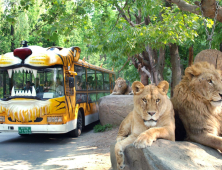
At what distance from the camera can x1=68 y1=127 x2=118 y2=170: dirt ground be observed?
636 centimetres

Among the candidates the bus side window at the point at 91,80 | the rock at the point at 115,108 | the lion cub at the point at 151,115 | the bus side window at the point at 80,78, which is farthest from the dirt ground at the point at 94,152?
the lion cub at the point at 151,115

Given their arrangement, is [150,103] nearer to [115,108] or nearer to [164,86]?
[164,86]

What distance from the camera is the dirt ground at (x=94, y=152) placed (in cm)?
636

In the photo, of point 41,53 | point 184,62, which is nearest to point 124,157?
point 41,53

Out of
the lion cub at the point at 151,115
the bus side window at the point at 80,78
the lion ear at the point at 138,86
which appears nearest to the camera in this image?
the lion cub at the point at 151,115

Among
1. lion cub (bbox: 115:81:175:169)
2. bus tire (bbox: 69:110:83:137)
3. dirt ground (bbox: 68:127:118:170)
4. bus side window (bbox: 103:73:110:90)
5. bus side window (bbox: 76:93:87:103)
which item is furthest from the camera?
bus side window (bbox: 103:73:110:90)

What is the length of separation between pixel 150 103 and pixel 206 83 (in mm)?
788

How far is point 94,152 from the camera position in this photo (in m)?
7.79

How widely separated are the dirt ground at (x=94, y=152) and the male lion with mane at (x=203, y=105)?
9.98 ft

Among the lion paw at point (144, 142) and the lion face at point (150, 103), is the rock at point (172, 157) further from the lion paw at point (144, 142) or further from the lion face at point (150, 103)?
the lion face at point (150, 103)

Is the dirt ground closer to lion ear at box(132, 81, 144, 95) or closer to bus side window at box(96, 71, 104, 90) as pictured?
lion ear at box(132, 81, 144, 95)

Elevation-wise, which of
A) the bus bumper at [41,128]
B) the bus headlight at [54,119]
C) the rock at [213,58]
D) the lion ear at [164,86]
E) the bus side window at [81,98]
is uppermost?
the rock at [213,58]

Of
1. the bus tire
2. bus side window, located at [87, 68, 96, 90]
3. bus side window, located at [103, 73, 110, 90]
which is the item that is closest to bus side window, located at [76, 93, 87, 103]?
the bus tire

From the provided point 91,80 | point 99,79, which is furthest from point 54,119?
point 99,79
